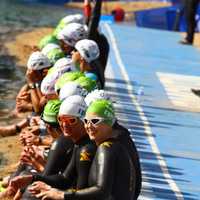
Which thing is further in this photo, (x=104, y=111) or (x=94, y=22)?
(x=94, y=22)

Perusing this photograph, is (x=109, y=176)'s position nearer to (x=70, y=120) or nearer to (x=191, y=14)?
(x=70, y=120)

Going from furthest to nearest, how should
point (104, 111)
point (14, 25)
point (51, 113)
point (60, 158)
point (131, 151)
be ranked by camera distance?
point (14, 25) < point (51, 113) < point (60, 158) < point (131, 151) < point (104, 111)

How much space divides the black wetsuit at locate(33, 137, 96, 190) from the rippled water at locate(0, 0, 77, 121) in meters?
7.49

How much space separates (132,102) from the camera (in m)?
15.1

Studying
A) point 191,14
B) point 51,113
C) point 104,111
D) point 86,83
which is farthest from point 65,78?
point 191,14

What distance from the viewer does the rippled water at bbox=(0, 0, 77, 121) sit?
16828mm

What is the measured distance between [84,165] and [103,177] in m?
0.42

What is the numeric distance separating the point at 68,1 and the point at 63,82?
122 ft

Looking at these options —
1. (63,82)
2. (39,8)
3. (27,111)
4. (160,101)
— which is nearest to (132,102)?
(160,101)

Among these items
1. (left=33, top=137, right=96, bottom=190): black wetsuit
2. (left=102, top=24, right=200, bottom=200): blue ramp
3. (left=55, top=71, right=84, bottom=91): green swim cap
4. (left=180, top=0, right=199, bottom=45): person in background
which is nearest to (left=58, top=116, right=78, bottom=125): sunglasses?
(left=33, top=137, right=96, bottom=190): black wetsuit

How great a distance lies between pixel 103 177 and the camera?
5.70m

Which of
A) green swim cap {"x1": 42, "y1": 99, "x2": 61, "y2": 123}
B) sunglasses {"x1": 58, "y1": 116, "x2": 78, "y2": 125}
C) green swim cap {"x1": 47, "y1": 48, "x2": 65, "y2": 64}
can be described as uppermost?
sunglasses {"x1": 58, "y1": 116, "x2": 78, "y2": 125}

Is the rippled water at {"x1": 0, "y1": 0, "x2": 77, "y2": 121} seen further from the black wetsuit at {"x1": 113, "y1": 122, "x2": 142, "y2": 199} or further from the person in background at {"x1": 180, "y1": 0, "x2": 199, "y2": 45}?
the black wetsuit at {"x1": 113, "y1": 122, "x2": 142, "y2": 199}

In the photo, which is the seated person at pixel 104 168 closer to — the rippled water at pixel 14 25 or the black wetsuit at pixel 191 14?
the rippled water at pixel 14 25
